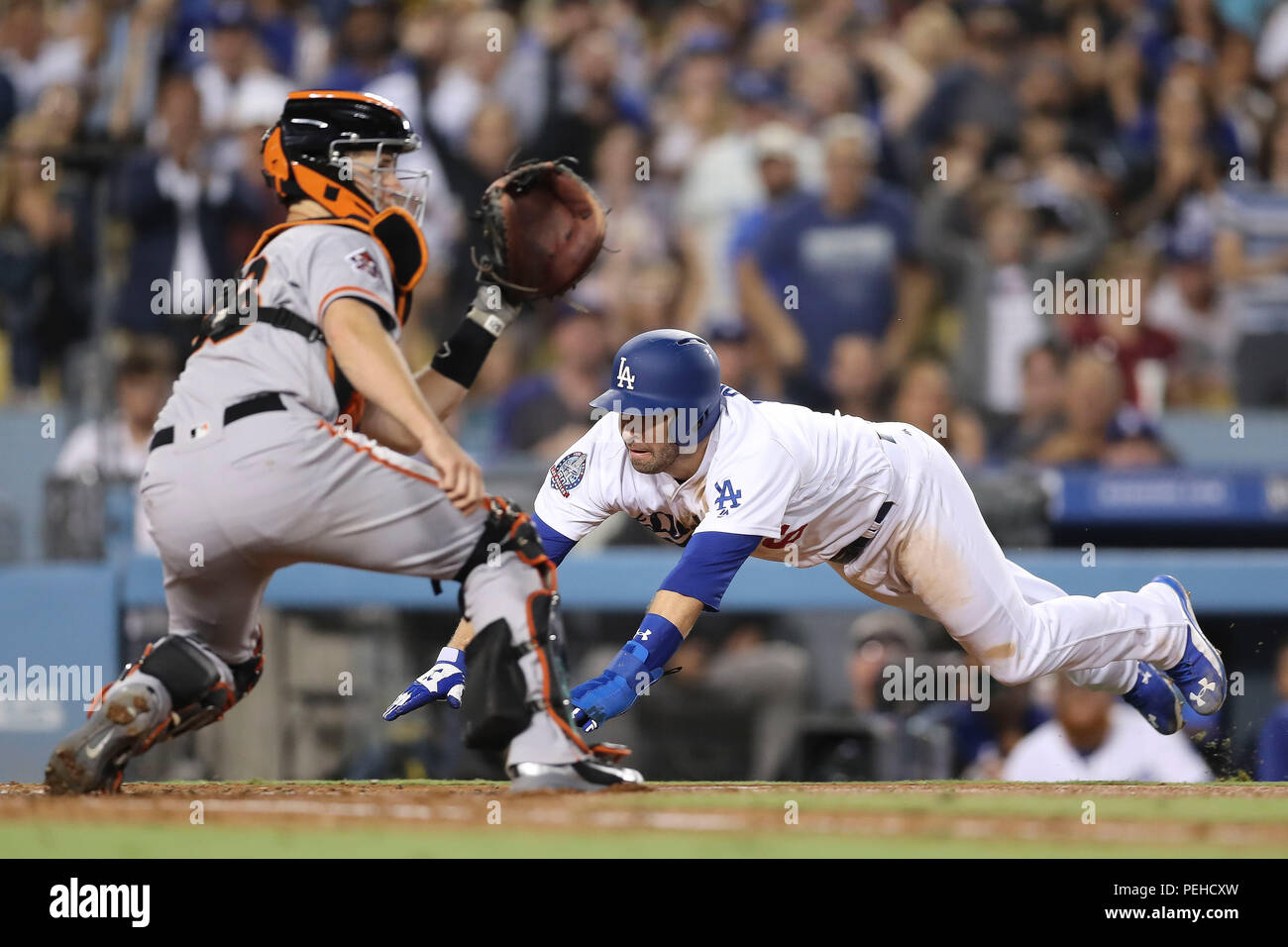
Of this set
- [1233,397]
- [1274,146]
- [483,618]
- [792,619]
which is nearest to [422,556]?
[483,618]

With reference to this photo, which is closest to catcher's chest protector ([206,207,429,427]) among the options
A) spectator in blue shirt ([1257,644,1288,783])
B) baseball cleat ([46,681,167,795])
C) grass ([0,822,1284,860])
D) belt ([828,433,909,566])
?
baseball cleat ([46,681,167,795])

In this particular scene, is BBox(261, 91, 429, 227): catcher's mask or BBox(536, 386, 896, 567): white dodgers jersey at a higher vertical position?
BBox(261, 91, 429, 227): catcher's mask

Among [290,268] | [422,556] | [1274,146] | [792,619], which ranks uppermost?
[1274,146]

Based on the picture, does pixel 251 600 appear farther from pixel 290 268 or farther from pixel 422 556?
pixel 290 268

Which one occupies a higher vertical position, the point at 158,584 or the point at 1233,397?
the point at 1233,397

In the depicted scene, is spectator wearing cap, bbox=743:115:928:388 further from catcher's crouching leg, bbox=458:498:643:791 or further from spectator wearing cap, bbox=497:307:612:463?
catcher's crouching leg, bbox=458:498:643:791

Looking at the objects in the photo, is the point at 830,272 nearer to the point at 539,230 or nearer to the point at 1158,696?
the point at 1158,696

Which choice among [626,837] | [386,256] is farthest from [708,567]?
[386,256]
